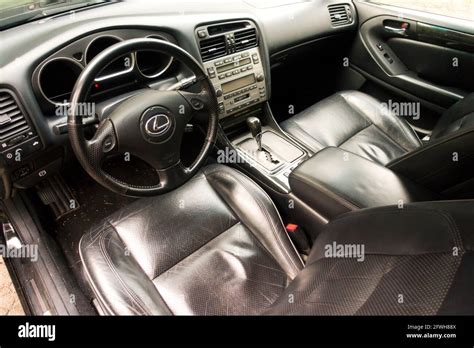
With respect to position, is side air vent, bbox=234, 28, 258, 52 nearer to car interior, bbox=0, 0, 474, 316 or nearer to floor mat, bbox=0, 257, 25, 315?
car interior, bbox=0, 0, 474, 316

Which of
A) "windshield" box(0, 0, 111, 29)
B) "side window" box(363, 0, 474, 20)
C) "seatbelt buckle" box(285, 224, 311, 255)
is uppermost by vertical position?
"windshield" box(0, 0, 111, 29)

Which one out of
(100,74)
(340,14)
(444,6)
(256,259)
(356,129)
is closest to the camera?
(256,259)

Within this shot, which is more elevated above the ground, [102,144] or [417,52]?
[102,144]

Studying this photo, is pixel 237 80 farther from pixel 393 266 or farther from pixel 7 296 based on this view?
pixel 7 296

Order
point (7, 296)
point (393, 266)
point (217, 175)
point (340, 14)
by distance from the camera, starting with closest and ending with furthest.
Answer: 1. point (393, 266)
2. point (217, 175)
3. point (7, 296)
4. point (340, 14)

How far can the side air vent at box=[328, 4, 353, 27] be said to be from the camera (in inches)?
82.5

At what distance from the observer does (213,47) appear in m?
1.55

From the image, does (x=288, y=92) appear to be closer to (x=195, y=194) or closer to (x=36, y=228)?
(x=195, y=194)

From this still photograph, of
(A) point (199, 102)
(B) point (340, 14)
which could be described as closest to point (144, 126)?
(A) point (199, 102)

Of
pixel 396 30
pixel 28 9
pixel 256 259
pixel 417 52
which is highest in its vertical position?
pixel 28 9

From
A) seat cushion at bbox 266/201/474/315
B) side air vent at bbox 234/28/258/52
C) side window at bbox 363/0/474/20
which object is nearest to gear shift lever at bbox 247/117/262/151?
side air vent at bbox 234/28/258/52

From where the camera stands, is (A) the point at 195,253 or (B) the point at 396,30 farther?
(B) the point at 396,30

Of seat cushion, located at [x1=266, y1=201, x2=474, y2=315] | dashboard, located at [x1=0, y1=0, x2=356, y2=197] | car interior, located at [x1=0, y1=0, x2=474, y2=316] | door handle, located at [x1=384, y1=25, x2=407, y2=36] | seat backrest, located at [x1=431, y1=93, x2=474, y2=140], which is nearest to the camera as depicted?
seat cushion, located at [x1=266, y1=201, x2=474, y2=315]

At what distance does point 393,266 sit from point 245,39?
122cm
